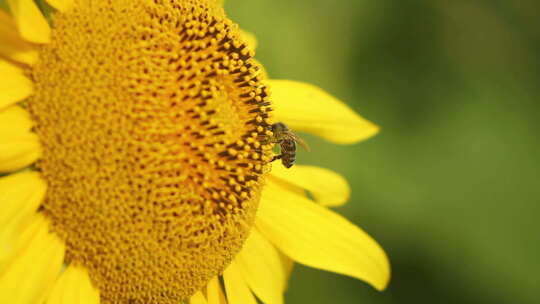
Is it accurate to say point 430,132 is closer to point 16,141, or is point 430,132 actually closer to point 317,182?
point 317,182

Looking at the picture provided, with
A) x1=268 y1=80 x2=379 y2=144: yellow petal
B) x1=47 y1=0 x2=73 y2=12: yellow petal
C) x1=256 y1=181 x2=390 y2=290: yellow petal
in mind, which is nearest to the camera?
x1=47 y1=0 x2=73 y2=12: yellow petal

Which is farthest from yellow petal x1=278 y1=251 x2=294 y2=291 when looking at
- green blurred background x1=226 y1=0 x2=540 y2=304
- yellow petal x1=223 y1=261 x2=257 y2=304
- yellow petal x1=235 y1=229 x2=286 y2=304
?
green blurred background x1=226 y1=0 x2=540 y2=304

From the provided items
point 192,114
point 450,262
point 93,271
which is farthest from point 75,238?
point 450,262

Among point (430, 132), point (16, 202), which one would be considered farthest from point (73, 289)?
point (430, 132)

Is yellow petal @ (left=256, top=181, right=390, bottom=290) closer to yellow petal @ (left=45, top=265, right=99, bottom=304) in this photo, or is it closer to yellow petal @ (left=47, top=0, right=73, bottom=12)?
yellow petal @ (left=45, top=265, right=99, bottom=304)

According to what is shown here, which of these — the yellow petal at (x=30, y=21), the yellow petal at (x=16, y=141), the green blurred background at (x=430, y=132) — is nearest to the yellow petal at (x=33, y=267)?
the yellow petal at (x=16, y=141)
